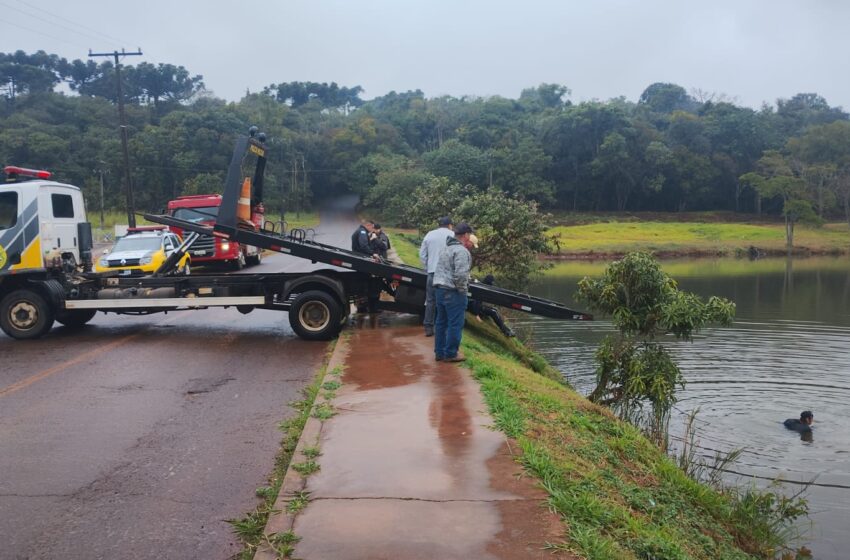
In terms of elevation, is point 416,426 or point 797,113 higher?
point 797,113

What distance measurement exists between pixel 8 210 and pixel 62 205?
0.92 meters

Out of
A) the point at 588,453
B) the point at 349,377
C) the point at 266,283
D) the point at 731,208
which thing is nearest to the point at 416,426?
the point at 588,453

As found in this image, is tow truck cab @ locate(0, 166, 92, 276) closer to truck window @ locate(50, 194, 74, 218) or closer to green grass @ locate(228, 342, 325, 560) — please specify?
truck window @ locate(50, 194, 74, 218)

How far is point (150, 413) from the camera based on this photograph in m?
7.37

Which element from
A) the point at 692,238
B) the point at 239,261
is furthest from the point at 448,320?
the point at 692,238

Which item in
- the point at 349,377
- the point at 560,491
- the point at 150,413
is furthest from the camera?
the point at 349,377

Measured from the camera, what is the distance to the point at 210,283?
11.9 m

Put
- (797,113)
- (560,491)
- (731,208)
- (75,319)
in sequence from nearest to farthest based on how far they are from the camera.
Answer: (560,491)
(75,319)
(731,208)
(797,113)

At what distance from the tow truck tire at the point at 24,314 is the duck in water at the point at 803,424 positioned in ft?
39.5

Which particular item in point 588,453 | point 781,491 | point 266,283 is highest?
point 266,283

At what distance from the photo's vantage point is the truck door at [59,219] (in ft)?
38.2

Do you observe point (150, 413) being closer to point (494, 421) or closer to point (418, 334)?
point (494, 421)

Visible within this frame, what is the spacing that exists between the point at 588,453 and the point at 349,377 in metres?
3.25

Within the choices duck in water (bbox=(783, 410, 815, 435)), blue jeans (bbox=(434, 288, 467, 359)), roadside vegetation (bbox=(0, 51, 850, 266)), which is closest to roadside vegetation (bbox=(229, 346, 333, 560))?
blue jeans (bbox=(434, 288, 467, 359))
